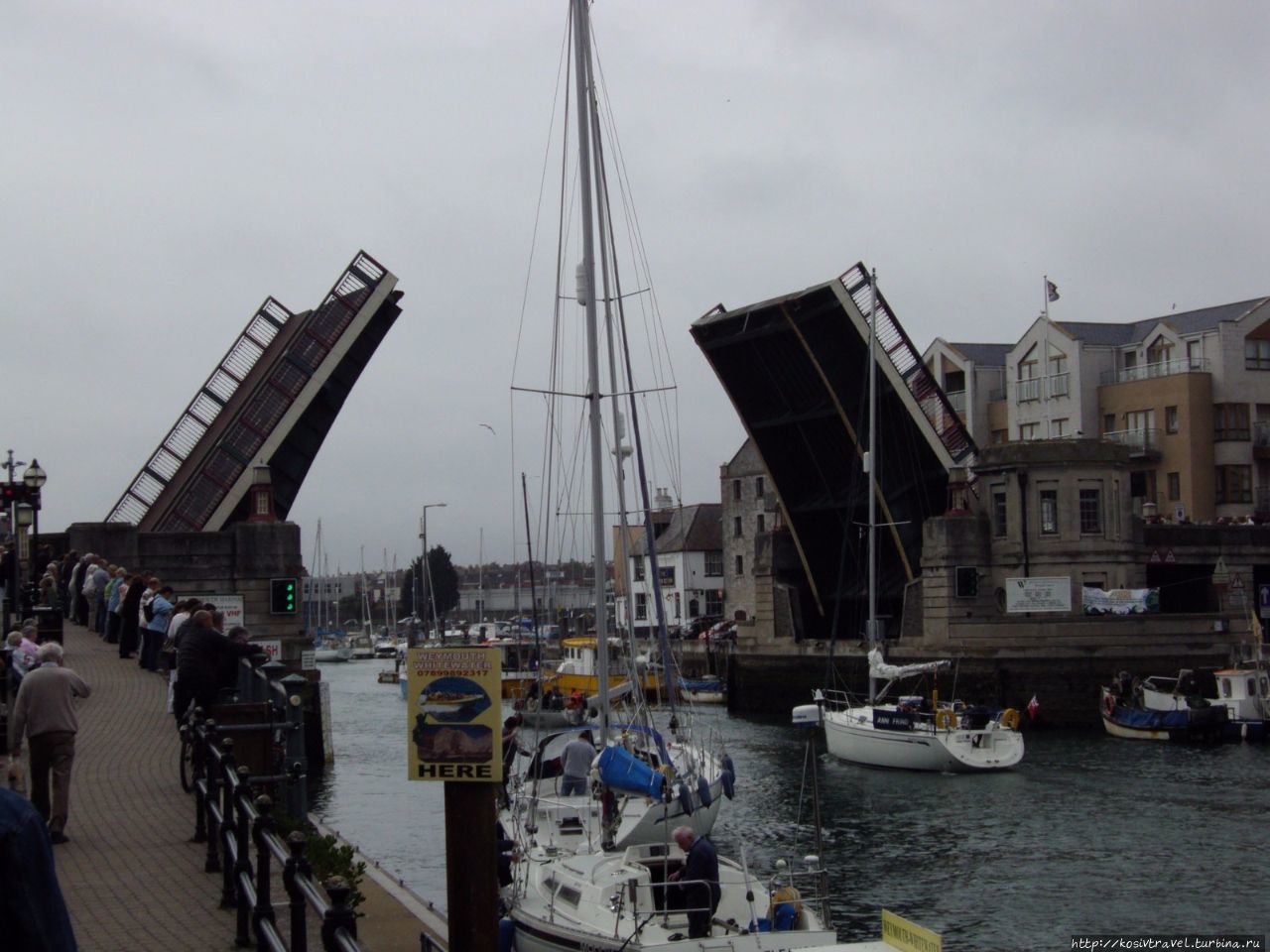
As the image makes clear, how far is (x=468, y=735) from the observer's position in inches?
271

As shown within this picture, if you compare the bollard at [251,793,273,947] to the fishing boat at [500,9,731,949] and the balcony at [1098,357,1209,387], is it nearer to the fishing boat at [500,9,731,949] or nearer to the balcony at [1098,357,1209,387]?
the fishing boat at [500,9,731,949]

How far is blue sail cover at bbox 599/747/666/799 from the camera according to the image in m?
17.6

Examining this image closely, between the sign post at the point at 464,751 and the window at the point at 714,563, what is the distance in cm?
8421

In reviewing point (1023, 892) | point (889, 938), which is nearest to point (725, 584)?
point (1023, 892)

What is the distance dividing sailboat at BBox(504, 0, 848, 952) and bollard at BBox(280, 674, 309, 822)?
10.4 feet

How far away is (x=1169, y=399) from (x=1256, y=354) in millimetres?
3584

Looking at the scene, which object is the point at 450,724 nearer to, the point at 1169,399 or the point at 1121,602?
the point at 1121,602

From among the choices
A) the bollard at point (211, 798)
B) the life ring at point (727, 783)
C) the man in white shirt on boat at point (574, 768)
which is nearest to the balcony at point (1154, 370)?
the life ring at point (727, 783)

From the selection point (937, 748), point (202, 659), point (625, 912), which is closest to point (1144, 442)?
point (937, 748)

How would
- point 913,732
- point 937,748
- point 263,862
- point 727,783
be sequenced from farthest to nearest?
1. point 913,732
2. point 937,748
3. point 727,783
4. point 263,862

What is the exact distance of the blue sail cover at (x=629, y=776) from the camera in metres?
17.6

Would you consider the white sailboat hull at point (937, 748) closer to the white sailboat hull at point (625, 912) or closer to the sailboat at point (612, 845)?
the sailboat at point (612, 845)

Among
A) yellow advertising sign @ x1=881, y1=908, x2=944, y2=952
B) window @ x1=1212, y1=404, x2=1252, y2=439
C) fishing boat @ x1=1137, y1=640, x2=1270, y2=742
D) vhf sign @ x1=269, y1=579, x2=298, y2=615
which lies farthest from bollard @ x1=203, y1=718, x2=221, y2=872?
window @ x1=1212, y1=404, x2=1252, y2=439

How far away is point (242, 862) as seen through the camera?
25.8 ft
